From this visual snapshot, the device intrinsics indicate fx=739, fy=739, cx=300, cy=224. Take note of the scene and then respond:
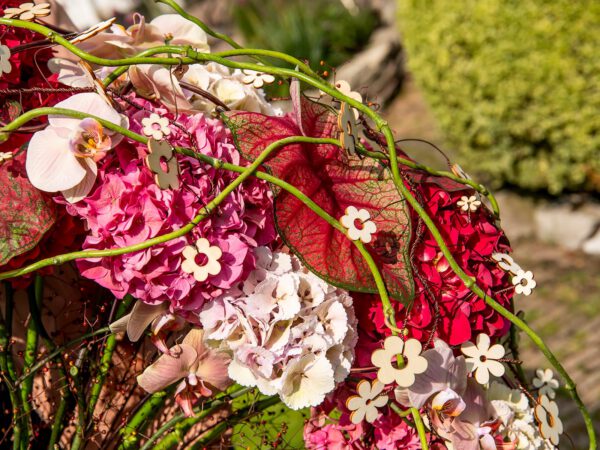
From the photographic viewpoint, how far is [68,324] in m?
1.19

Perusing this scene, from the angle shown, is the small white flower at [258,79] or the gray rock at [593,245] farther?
the gray rock at [593,245]

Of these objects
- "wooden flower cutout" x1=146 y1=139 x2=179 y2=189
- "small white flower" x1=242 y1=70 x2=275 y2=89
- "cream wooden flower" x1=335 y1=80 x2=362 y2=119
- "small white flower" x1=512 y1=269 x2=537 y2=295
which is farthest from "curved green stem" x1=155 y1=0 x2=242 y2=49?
"small white flower" x1=512 y1=269 x2=537 y2=295

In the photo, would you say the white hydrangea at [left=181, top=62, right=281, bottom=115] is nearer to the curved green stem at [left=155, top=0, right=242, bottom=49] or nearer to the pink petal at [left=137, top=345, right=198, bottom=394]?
the curved green stem at [left=155, top=0, right=242, bottom=49]

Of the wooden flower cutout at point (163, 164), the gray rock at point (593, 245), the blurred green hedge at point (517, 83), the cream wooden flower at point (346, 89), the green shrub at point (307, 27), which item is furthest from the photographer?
the green shrub at point (307, 27)

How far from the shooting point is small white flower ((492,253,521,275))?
957 mm

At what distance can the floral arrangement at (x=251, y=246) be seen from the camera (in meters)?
0.88

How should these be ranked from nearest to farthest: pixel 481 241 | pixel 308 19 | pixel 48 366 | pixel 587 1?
pixel 481 241 < pixel 48 366 < pixel 587 1 < pixel 308 19

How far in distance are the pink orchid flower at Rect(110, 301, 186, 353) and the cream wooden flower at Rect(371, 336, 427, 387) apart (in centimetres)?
27

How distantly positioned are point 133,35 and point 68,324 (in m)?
0.47

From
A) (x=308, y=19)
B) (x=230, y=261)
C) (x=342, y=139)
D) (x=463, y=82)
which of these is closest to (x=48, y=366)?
(x=230, y=261)

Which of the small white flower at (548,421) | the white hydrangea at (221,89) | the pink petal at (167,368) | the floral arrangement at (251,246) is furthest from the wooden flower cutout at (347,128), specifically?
the small white flower at (548,421)

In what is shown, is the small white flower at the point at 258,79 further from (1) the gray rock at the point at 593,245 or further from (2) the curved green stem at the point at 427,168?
(1) the gray rock at the point at 593,245

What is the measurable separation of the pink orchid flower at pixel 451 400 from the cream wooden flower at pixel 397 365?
54mm

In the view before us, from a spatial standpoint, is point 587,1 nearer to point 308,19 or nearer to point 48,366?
point 308,19
